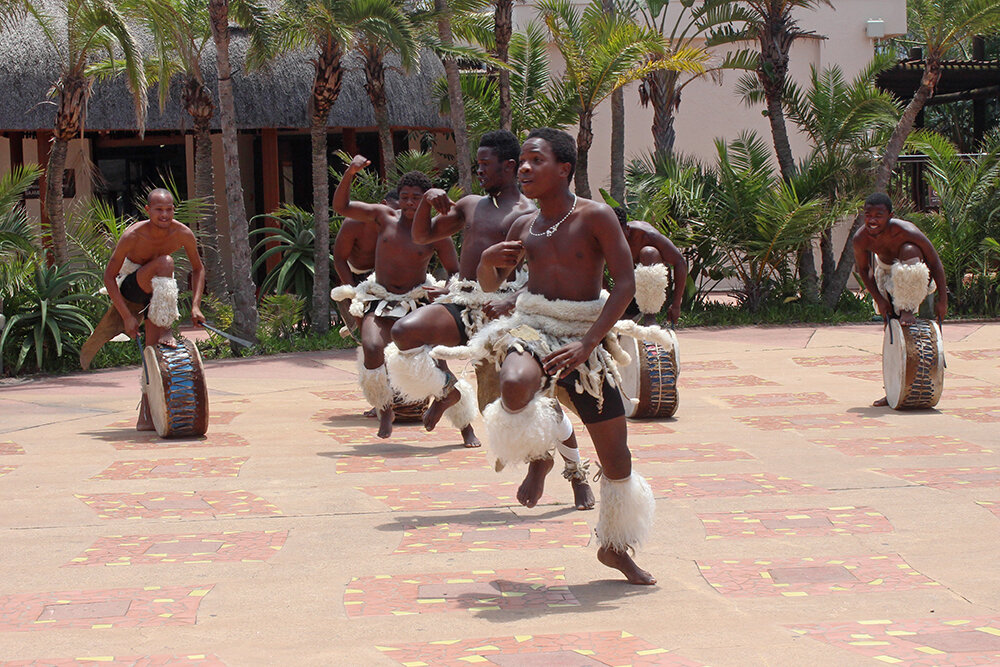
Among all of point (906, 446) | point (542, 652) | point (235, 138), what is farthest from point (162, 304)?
point (235, 138)

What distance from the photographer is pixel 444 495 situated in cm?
641

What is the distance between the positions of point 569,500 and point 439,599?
181 centimetres

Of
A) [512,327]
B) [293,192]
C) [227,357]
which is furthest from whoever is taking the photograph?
[293,192]

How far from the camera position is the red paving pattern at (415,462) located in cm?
719

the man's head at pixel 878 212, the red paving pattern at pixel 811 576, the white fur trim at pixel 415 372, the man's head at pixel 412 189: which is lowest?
the red paving pattern at pixel 811 576

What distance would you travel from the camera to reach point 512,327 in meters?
4.84

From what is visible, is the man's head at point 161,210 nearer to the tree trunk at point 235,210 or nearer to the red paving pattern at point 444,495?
the red paving pattern at point 444,495

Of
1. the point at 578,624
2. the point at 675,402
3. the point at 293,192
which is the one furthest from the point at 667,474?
the point at 293,192

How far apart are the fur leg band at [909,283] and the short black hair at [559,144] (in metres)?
4.71

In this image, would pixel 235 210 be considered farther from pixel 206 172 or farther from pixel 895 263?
pixel 895 263

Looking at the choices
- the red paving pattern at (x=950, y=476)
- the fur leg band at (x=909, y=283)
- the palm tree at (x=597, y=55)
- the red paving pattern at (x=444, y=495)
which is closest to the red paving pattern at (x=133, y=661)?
the red paving pattern at (x=444, y=495)

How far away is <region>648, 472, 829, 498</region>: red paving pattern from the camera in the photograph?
6.27 meters

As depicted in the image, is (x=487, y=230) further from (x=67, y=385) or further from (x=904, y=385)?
(x=67, y=385)

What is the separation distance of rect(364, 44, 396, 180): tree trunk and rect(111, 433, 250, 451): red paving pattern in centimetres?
753
